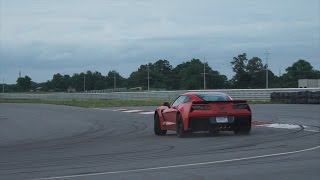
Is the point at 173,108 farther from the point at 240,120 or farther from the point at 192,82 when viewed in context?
the point at 192,82

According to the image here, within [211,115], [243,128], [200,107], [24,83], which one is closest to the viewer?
[211,115]

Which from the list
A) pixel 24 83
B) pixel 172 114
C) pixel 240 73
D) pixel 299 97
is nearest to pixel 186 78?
pixel 240 73

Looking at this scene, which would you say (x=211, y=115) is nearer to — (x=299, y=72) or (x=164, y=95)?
(x=164, y=95)

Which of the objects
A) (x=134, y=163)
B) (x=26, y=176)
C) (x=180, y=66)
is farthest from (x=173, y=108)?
(x=180, y=66)

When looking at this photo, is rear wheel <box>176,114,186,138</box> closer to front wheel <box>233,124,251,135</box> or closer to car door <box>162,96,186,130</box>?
car door <box>162,96,186,130</box>

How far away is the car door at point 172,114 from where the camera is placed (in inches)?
685

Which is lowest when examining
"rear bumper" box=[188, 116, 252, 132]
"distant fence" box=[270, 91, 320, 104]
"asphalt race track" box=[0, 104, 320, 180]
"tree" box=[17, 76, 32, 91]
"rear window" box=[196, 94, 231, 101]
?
"asphalt race track" box=[0, 104, 320, 180]

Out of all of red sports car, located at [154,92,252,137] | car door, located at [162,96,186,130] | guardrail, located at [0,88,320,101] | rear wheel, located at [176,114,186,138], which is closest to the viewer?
red sports car, located at [154,92,252,137]

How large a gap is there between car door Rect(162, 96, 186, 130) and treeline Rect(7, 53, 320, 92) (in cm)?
7981

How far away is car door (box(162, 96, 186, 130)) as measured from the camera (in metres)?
17.4

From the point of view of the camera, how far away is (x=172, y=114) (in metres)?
17.6

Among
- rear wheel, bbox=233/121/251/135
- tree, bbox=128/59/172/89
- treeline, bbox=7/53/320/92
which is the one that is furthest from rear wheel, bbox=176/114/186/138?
tree, bbox=128/59/172/89

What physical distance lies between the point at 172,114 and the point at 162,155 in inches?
207

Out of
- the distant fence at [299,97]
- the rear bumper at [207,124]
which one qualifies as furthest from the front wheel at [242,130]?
the distant fence at [299,97]
